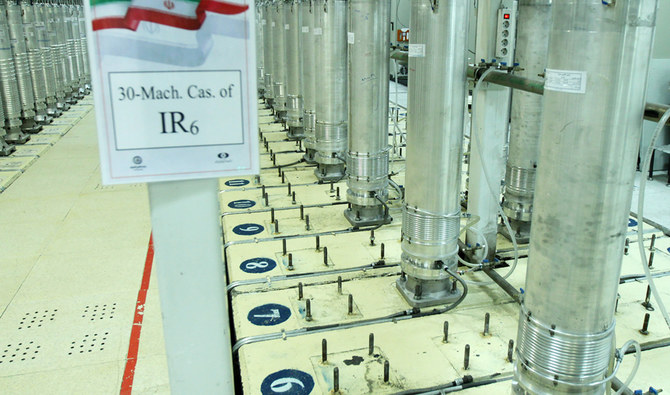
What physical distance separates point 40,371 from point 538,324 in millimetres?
3090

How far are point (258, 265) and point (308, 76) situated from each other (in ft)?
12.5

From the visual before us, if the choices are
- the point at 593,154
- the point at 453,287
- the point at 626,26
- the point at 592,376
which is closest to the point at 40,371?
the point at 453,287

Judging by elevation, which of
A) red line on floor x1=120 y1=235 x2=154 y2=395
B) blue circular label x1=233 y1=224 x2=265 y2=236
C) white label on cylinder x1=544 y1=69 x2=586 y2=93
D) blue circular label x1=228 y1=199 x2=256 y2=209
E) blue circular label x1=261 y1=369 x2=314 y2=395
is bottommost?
red line on floor x1=120 y1=235 x2=154 y2=395

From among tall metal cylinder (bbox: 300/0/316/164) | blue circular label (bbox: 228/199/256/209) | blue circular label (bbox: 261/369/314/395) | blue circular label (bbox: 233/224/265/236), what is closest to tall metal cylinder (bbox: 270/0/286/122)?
tall metal cylinder (bbox: 300/0/316/164)

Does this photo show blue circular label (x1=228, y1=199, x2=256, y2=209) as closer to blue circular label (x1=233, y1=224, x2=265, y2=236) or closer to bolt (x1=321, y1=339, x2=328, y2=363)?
blue circular label (x1=233, y1=224, x2=265, y2=236)

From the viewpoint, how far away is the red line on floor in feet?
11.4

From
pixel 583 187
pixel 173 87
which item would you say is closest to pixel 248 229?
pixel 583 187

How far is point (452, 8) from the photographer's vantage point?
3525mm

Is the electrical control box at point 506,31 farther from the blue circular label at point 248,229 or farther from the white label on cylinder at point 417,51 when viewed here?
the blue circular label at point 248,229

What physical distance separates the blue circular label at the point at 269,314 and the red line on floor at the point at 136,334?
806 millimetres

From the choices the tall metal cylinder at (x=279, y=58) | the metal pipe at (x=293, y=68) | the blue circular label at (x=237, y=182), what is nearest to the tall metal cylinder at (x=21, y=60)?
the tall metal cylinder at (x=279, y=58)

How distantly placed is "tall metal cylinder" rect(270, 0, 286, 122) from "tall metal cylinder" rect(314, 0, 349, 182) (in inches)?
140

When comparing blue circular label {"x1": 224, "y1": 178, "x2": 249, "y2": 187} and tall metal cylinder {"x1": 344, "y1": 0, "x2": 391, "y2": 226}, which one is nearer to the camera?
tall metal cylinder {"x1": 344, "y1": 0, "x2": 391, "y2": 226}

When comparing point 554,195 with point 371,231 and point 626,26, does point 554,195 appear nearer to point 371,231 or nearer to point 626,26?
point 626,26
